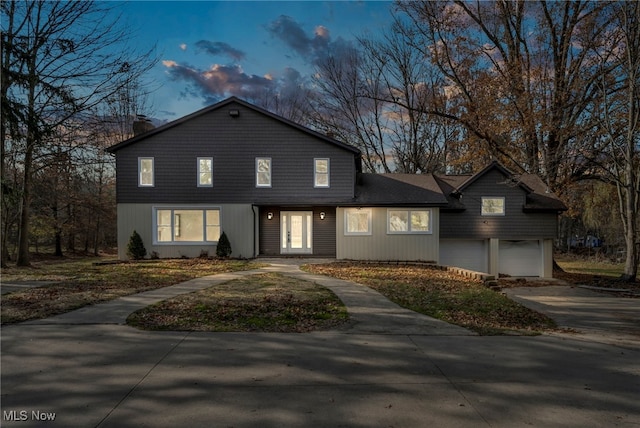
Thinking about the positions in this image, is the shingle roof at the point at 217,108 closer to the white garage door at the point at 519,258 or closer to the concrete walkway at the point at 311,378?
the white garage door at the point at 519,258

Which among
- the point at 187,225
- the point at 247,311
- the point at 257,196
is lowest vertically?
the point at 247,311

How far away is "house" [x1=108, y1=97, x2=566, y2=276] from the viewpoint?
684 inches

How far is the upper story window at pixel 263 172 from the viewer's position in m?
17.7

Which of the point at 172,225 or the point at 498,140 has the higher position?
the point at 498,140

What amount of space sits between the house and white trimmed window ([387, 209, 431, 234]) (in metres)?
0.05

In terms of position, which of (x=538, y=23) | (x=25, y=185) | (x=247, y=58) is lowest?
(x=25, y=185)

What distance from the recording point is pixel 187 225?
1770 centimetres

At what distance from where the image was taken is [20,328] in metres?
5.59

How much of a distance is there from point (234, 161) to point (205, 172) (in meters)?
1.54

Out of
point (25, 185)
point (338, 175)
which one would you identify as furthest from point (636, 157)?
point (25, 185)

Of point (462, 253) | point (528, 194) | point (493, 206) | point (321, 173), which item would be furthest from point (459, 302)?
point (528, 194)

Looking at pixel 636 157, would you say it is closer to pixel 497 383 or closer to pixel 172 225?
pixel 497 383

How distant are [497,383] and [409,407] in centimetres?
121

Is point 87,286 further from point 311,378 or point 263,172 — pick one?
point 263,172
